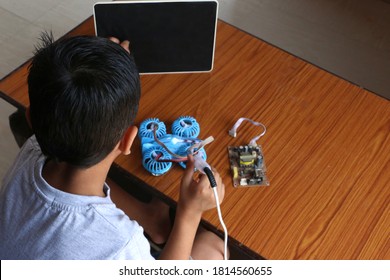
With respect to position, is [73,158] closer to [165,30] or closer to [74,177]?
[74,177]

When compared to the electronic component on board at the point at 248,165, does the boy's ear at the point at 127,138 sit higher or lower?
higher

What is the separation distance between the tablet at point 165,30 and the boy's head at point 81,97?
0.35 meters

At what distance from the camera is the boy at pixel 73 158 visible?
745 millimetres

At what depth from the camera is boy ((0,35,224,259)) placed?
2.44 feet

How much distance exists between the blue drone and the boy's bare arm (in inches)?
1.9

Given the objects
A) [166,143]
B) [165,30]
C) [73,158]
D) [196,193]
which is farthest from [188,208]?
[165,30]

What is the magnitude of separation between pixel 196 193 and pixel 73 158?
0.28 metres

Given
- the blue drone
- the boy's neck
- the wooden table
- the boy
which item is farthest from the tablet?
the boy's neck

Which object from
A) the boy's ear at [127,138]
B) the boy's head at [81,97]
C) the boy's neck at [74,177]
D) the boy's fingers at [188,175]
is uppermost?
the boy's head at [81,97]

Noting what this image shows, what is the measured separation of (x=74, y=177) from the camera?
2.79 ft

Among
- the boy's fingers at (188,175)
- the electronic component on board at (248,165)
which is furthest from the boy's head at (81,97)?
the electronic component on board at (248,165)

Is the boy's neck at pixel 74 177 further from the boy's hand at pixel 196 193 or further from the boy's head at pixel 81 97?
the boy's hand at pixel 196 193

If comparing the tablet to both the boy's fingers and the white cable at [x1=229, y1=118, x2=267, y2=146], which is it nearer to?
the white cable at [x1=229, y1=118, x2=267, y2=146]

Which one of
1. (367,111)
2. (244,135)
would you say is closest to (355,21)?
(367,111)
